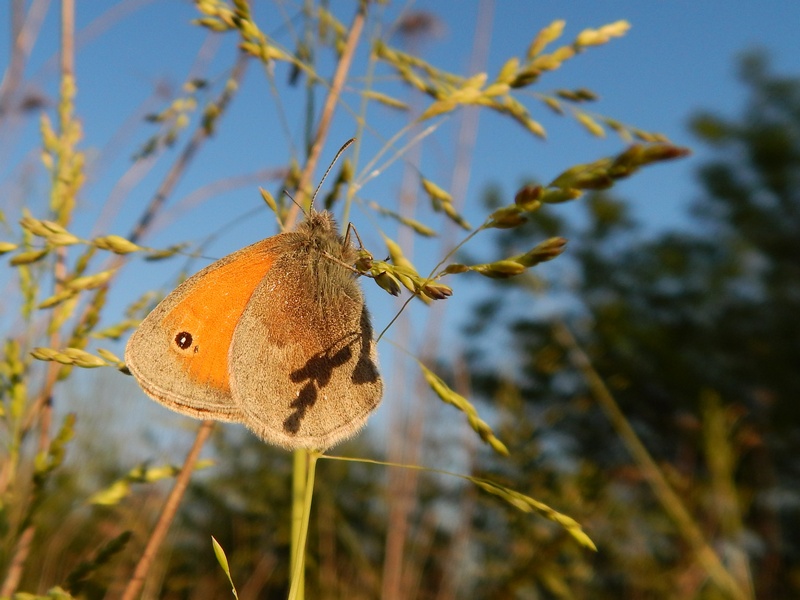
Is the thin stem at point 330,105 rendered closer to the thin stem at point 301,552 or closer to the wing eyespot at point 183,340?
the wing eyespot at point 183,340

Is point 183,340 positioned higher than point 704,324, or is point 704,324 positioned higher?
point 183,340

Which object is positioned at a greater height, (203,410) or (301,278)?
(301,278)

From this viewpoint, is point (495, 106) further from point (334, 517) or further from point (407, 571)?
point (334, 517)

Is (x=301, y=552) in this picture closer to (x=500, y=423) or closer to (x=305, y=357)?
(x=305, y=357)

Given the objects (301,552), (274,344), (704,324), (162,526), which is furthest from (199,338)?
(704,324)

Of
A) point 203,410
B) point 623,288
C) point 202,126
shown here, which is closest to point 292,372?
point 203,410

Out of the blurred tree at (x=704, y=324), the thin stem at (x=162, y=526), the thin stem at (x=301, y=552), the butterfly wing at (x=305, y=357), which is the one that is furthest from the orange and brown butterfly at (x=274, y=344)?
the blurred tree at (x=704, y=324)
